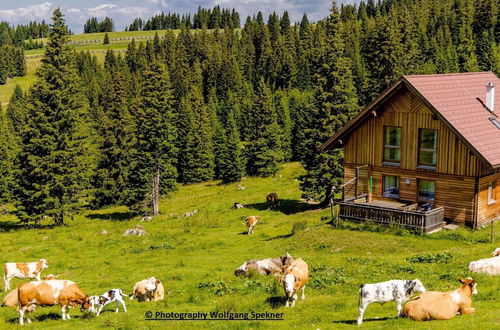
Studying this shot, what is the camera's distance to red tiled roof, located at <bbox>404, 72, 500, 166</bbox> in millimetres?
31212

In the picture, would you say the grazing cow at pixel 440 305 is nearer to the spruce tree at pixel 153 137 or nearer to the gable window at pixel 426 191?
the gable window at pixel 426 191

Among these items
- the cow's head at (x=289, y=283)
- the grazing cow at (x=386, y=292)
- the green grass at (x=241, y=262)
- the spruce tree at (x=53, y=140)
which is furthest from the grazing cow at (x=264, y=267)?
the spruce tree at (x=53, y=140)

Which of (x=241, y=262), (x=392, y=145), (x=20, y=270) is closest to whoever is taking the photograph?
(x=20, y=270)

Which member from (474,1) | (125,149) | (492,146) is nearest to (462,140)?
(492,146)

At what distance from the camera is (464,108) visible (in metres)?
33.7

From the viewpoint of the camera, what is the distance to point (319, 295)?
20359 mm

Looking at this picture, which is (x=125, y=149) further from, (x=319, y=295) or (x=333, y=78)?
(x=319, y=295)

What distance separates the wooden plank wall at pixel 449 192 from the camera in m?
31.9

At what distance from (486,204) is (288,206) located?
24049 millimetres

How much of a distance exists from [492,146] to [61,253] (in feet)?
95.2

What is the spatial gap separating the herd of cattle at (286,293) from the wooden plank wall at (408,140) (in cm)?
1117

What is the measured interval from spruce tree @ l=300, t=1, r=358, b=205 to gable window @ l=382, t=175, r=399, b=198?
1375 cm

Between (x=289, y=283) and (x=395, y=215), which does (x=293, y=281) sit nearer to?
(x=289, y=283)

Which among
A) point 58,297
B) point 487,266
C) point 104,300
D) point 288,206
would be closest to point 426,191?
point 487,266
